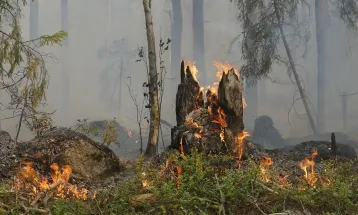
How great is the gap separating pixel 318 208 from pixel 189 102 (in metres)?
4.98

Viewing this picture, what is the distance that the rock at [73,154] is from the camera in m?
9.03

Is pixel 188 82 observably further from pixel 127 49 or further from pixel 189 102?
pixel 127 49

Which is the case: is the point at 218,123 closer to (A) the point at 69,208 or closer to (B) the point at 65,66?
(A) the point at 69,208

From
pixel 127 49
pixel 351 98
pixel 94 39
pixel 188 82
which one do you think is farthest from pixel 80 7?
pixel 188 82

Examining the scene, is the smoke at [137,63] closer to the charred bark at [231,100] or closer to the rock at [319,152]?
the rock at [319,152]

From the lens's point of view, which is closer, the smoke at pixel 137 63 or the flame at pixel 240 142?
the flame at pixel 240 142

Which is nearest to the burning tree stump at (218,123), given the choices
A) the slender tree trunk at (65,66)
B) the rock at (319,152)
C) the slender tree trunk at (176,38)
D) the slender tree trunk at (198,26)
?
the rock at (319,152)

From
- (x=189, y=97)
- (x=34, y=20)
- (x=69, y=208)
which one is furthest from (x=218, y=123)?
(x=34, y=20)

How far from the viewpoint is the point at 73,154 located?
9219 mm

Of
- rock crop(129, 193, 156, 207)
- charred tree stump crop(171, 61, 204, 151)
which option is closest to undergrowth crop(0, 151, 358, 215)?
rock crop(129, 193, 156, 207)

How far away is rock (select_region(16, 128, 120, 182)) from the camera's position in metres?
9.03

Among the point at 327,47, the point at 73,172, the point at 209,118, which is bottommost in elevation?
the point at 73,172

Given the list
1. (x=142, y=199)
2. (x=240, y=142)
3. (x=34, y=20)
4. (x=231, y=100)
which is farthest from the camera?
(x=34, y=20)

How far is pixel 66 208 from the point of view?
16.9 ft
